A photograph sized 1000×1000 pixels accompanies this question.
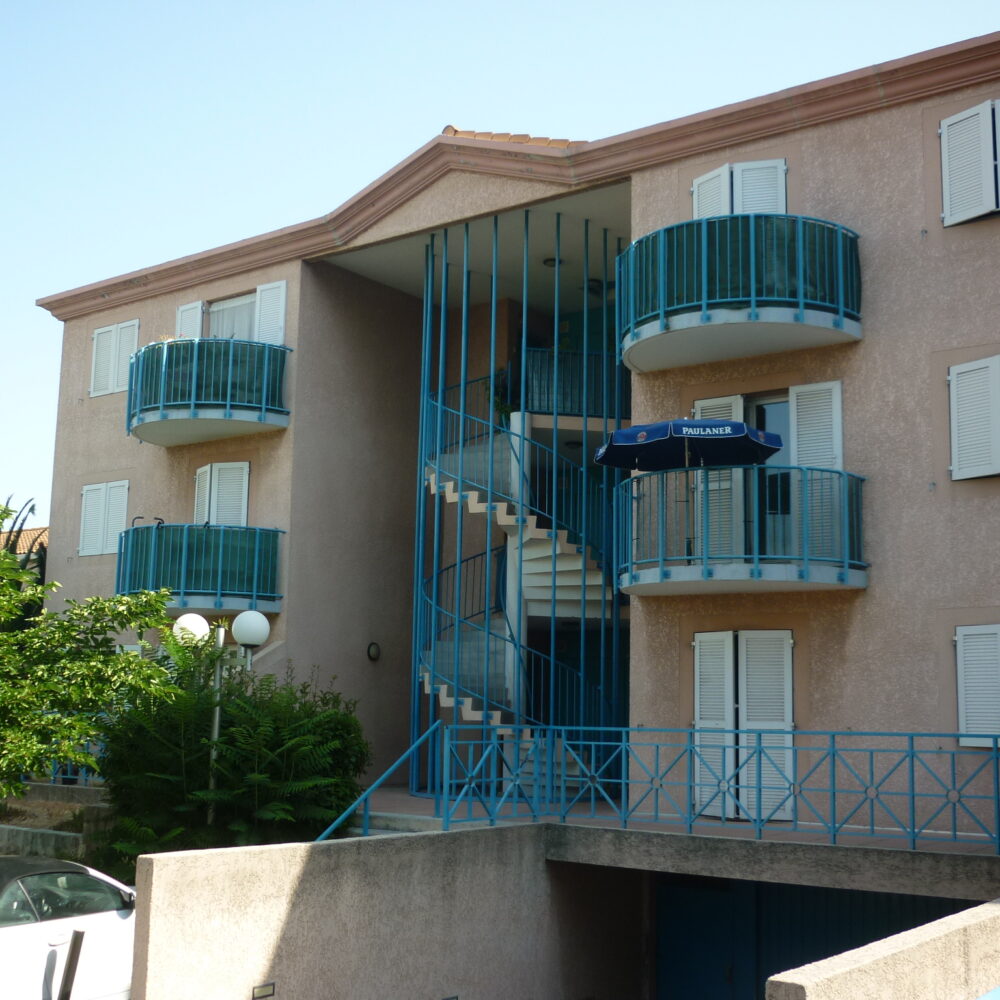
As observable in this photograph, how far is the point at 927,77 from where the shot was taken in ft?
51.0

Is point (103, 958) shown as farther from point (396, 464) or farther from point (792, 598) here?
point (396, 464)

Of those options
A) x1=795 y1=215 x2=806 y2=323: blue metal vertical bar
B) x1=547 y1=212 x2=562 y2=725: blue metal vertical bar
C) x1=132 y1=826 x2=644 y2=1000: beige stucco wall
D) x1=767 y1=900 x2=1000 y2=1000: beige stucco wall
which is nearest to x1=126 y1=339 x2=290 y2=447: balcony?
x1=547 y1=212 x2=562 y2=725: blue metal vertical bar

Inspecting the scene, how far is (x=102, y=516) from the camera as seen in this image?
24156 mm

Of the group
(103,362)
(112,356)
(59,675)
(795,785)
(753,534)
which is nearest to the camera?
(59,675)

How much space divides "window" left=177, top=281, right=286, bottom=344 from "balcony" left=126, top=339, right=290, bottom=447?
0.62 meters

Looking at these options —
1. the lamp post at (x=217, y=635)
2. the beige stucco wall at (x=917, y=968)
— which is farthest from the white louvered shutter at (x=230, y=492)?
the beige stucco wall at (x=917, y=968)

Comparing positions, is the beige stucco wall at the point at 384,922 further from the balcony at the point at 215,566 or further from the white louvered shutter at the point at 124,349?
the white louvered shutter at the point at 124,349

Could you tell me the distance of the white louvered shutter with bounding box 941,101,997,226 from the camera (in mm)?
14953

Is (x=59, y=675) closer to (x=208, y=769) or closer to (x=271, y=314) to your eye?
(x=208, y=769)

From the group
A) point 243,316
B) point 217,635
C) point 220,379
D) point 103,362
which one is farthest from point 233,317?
point 217,635

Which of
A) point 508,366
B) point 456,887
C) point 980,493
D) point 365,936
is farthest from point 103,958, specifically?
point 508,366

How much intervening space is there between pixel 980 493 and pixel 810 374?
2571 millimetres

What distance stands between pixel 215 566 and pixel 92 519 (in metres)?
4.55

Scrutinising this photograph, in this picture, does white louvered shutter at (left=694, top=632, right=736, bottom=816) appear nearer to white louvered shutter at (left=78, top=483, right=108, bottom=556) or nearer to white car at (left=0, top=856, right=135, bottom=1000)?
white car at (left=0, top=856, right=135, bottom=1000)
